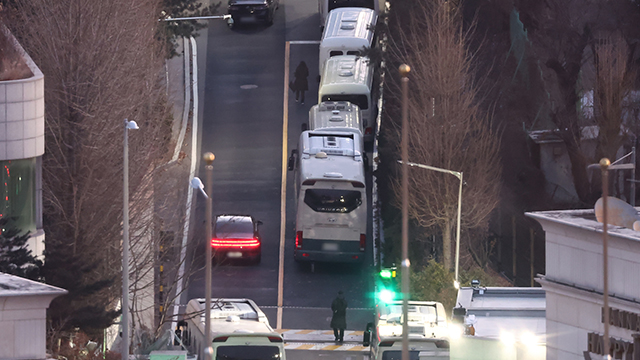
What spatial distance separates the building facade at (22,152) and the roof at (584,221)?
12.3 meters

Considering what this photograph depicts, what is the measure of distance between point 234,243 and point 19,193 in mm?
11996

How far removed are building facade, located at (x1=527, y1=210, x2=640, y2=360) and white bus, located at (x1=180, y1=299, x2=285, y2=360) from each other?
5709 millimetres

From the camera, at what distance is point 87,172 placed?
31703mm

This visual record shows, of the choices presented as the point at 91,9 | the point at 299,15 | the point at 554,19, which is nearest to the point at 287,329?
the point at 91,9

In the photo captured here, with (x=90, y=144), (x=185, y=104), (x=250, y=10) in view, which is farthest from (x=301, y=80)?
(x=90, y=144)

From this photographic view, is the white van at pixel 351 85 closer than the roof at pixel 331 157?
No

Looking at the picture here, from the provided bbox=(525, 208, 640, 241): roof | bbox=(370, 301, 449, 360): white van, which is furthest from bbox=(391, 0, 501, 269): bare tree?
bbox=(525, 208, 640, 241): roof

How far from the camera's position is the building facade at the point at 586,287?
2155 centimetres

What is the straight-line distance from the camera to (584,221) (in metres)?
23.0

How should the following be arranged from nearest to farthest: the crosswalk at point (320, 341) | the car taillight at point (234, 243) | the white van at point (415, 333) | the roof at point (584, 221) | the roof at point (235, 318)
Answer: the roof at point (584, 221) → the white van at point (415, 333) → the roof at point (235, 318) → the crosswalk at point (320, 341) → the car taillight at point (234, 243)

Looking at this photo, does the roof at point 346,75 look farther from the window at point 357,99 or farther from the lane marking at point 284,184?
the lane marking at point 284,184

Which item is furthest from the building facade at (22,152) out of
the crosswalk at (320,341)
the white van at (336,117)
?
the white van at (336,117)

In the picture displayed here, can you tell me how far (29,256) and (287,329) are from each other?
11.3 metres

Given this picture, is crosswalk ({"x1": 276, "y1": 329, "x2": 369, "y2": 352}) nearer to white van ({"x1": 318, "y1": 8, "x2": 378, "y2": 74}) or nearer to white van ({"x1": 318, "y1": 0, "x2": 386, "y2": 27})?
white van ({"x1": 318, "y1": 8, "x2": 378, "y2": 74})
